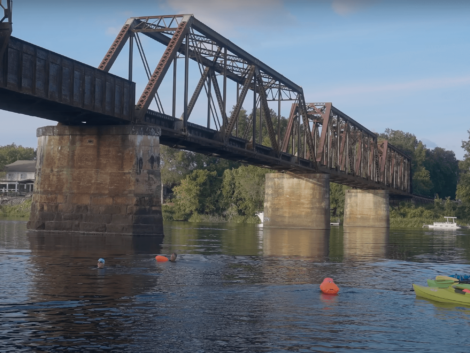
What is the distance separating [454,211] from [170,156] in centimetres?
5759

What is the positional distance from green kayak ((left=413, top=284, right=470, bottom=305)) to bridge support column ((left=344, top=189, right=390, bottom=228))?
94.7 meters

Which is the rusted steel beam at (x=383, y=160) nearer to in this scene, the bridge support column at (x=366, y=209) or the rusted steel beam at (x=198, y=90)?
the bridge support column at (x=366, y=209)

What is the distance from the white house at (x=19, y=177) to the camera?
6688 inches

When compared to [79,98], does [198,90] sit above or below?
above

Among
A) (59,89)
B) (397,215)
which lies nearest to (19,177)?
(397,215)

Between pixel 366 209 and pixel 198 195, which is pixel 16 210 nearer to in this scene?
pixel 198 195

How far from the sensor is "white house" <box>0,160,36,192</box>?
16988 centimetres

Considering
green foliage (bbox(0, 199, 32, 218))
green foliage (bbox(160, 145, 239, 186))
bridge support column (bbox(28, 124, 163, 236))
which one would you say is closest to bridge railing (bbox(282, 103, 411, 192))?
green foliage (bbox(160, 145, 239, 186))

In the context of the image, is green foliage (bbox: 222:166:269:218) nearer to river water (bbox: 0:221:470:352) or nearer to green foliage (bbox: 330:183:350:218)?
green foliage (bbox: 330:183:350:218)

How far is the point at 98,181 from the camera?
159 feet

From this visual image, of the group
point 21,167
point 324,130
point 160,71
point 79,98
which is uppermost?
point 21,167

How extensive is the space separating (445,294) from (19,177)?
16686 cm

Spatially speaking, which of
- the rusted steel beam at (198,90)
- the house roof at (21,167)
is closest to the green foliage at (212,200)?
the house roof at (21,167)

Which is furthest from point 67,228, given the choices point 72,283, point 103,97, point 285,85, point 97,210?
point 285,85
